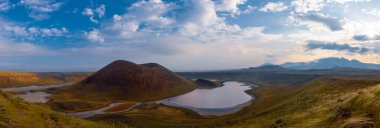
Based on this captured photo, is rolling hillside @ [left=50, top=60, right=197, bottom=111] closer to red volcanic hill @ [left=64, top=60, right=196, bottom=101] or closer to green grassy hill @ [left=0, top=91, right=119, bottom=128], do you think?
red volcanic hill @ [left=64, top=60, right=196, bottom=101]

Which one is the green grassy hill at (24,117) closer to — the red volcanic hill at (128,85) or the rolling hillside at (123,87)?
the rolling hillside at (123,87)

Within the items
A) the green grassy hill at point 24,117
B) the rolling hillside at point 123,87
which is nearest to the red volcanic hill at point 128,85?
the rolling hillside at point 123,87

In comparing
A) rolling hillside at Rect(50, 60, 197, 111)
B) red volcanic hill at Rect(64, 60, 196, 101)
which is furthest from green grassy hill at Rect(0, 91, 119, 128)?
red volcanic hill at Rect(64, 60, 196, 101)

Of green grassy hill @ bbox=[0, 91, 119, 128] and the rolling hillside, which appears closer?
green grassy hill @ bbox=[0, 91, 119, 128]

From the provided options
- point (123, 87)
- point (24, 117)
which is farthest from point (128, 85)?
point (24, 117)

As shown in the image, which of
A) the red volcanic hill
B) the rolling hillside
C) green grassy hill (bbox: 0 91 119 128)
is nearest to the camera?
green grassy hill (bbox: 0 91 119 128)

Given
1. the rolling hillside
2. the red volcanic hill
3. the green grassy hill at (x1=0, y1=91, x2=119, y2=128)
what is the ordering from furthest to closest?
the red volcanic hill, the rolling hillside, the green grassy hill at (x1=0, y1=91, x2=119, y2=128)

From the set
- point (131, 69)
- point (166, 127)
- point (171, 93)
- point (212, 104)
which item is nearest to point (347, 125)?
point (166, 127)

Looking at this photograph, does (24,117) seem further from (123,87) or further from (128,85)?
(128,85)
